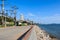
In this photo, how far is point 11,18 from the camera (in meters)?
114

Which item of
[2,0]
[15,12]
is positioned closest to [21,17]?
[15,12]

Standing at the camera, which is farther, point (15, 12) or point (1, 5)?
point (15, 12)

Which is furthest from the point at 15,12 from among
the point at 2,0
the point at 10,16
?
the point at 2,0

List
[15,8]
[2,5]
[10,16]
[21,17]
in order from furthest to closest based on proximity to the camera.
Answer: [21,17]
[10,16]
[15,8]
[2,5]

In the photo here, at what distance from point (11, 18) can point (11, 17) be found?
2.17 meters

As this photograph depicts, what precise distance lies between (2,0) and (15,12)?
34.4 meters

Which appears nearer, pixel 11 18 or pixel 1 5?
pixel 1 5

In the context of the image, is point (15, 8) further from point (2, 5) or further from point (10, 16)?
point (2, 5)

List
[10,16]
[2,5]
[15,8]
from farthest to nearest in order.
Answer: [10,16], [15,8], [2,5]

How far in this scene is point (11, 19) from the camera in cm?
11550

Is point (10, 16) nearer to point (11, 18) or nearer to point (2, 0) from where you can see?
point (11, 18)

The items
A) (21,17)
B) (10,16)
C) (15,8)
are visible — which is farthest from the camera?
(21,17)

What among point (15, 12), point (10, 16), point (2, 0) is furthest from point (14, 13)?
point (2, 0)

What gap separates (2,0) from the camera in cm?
7025
